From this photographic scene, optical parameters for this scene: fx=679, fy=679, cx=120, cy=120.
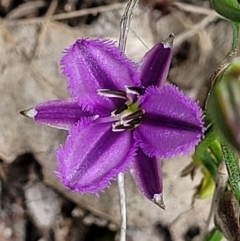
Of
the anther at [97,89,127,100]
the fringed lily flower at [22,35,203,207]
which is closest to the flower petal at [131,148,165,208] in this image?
A: the fringed lily flower at [22,35,203,207]

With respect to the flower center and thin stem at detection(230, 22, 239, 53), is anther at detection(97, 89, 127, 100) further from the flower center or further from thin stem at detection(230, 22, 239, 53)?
thin stem at detection(230, 22, 239, 53)

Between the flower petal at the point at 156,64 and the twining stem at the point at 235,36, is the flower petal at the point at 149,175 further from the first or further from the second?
the twining stem at the point at 235,36

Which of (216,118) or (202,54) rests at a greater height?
(216,118)

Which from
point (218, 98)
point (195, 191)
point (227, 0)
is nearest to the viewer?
point (218, 98)

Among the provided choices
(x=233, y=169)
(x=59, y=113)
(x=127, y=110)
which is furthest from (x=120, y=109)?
(x=233, y=169)

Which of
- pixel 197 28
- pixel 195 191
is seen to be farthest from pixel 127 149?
pixel 197 28

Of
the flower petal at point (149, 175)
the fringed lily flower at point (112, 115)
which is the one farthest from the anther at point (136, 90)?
the flower petal at point (149, 175)

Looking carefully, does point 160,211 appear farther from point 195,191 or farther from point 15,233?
point 15,233
